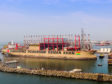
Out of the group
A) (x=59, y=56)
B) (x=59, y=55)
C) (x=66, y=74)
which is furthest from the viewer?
(x=59, y=55)

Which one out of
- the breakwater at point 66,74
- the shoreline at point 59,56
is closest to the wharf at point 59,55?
the shoreline at point 59,56

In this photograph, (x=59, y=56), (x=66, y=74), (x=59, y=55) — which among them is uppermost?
(x=59, y=55)

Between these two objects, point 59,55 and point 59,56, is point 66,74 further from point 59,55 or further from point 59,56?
point 59,55

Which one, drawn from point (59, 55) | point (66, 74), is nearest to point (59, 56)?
point (59, 55)

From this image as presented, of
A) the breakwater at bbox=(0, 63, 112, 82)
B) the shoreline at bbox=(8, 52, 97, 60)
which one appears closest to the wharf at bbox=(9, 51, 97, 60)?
the shoreline at bbox=(8, 52, 97, 60)

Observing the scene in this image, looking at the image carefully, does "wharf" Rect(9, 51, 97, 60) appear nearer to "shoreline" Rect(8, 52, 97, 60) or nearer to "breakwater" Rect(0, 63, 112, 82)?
"shoreline" Rect(8, 52, 97, 60)

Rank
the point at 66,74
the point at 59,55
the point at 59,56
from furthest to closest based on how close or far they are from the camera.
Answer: the point at 59,55, the point at 59,56, the point at 66,74

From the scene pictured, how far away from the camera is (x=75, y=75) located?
19281 mm

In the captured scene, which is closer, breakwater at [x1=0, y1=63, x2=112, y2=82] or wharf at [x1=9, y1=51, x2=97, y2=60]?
breakwater at [x1=0, y1=63, x2=112, y2=82]

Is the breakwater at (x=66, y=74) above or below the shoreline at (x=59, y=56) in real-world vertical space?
below

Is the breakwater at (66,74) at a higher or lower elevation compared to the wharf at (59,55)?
lower

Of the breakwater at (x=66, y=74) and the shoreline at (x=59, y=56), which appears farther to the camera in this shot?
the shoreline at (x=59, y=56)

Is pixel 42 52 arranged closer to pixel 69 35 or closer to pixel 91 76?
pixel 69 35

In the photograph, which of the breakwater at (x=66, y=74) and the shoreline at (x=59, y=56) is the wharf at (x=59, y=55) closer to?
the shoreline at (x=59, y=56)
